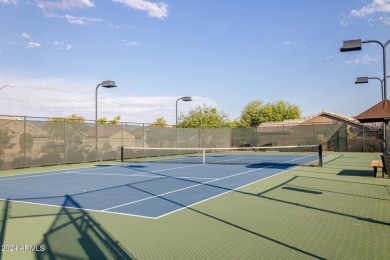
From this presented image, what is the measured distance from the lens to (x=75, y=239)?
5469 mm

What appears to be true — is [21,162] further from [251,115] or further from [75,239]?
[251,115]

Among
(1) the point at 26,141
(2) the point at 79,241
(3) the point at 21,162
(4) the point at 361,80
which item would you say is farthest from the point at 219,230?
(1) the point at 26,141

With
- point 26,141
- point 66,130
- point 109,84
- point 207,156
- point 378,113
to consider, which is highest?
point 109,84

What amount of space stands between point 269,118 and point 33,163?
167 feet

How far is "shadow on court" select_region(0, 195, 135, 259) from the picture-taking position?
4754 mm

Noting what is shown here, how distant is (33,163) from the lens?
18812mm

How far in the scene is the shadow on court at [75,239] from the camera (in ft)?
15.6

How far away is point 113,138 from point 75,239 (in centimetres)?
1948

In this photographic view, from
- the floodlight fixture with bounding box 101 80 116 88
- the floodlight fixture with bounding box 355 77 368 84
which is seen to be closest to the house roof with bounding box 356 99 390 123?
the floodlight fixture with bounding box 355 77 368 84

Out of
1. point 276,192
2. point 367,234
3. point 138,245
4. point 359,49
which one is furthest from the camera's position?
point 359,49

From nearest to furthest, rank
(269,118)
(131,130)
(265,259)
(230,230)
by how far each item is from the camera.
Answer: (265,259) → (230,230) → (131,130) → (269,118)

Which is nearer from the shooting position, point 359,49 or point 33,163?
point 359,49

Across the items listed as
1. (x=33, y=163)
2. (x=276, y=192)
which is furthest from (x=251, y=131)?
(x=276, y=192)

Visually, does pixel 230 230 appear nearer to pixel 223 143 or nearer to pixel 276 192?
pixel 276 192
